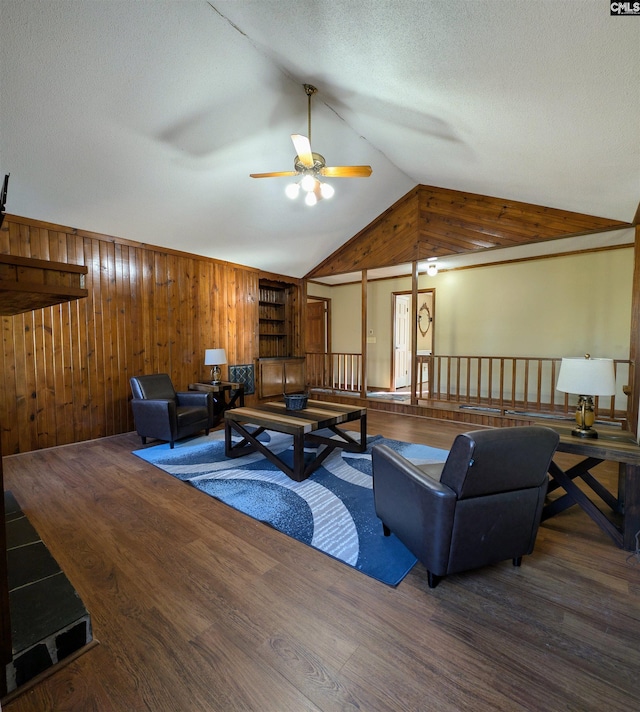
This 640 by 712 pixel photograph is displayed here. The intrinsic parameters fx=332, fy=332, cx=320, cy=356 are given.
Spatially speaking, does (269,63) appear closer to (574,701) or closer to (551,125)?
(551,125)

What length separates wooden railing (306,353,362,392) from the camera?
7137 millimetres

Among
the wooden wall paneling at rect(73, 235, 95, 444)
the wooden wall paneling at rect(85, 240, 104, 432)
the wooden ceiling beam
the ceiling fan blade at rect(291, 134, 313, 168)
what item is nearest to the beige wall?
the wooden ceiling beam

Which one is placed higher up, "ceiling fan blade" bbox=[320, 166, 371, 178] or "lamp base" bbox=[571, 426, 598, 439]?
"ceiling fan blade" bbox=[320, 166, 371, 178]

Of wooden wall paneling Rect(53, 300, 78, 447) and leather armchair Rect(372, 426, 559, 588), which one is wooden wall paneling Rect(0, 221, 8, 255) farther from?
leather armchair Rect(372, 426, 559, 588)

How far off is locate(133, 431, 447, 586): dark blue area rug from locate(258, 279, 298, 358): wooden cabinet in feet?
11.3

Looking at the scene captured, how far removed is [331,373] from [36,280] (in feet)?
20.5

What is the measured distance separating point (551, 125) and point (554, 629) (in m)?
3.07

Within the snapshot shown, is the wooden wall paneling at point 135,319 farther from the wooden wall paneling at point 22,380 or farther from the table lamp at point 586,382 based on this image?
the table lamp at point 586,382

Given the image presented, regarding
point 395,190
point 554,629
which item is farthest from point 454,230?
point 554,629

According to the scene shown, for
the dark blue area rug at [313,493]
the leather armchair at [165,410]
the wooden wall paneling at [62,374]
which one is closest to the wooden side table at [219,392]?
the leather armchair at [165,410]

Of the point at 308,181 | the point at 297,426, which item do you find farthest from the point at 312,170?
the point at 297,426

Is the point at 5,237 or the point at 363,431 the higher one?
the point at 5,237

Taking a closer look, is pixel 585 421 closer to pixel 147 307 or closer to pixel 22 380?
pixel 147 307

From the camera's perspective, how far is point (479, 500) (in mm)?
1546
